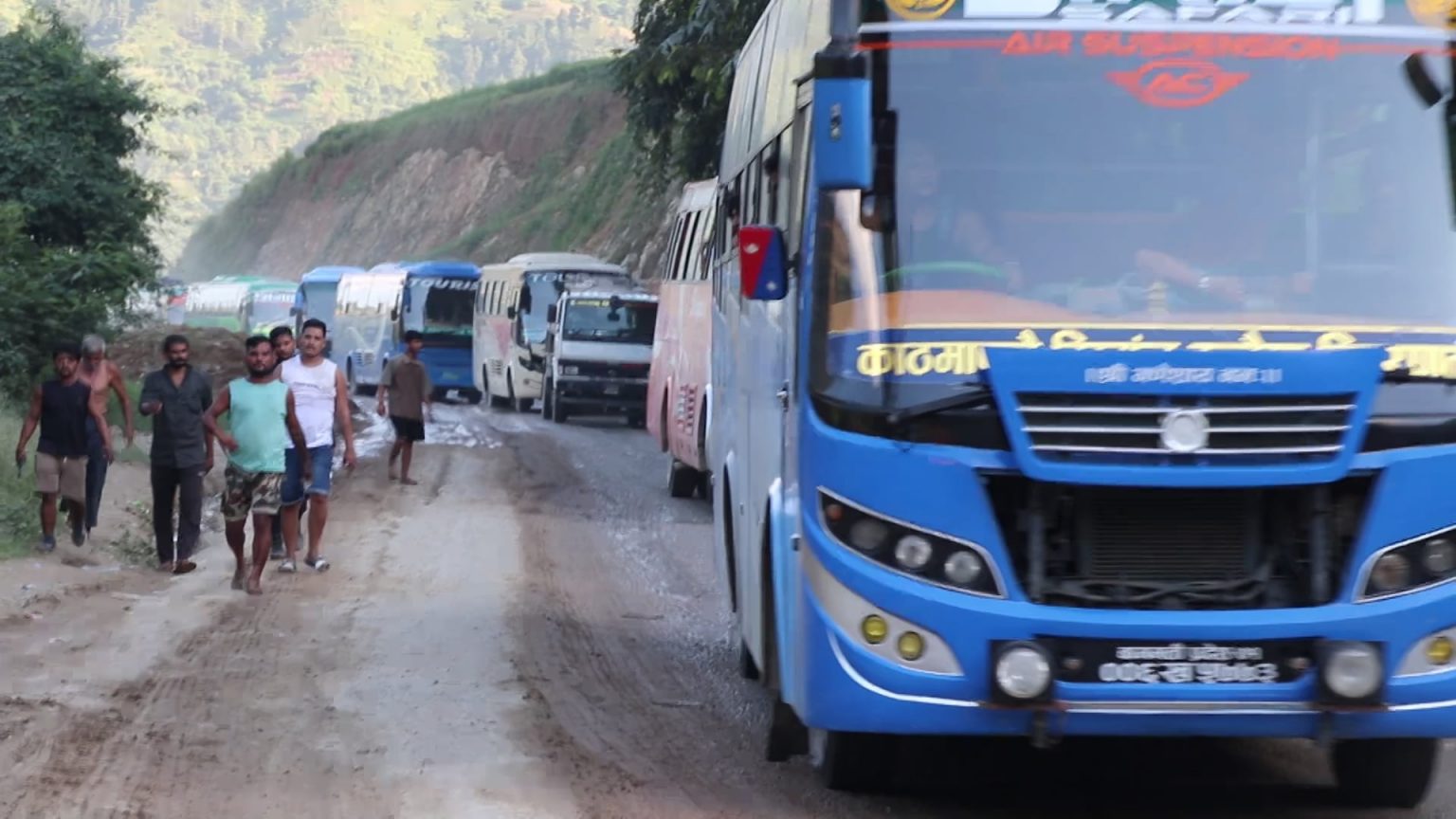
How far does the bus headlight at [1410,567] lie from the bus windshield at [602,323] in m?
27.8

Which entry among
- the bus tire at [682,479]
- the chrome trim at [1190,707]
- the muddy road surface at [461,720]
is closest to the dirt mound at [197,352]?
the bus tire at [682,479]

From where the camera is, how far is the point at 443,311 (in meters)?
44.4

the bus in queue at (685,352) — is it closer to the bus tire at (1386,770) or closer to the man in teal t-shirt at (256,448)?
the man in teal t-shirt at (256,448)

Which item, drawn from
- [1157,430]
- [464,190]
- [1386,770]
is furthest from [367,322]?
[1157,430]

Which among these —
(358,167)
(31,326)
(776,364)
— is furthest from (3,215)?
(358,167)

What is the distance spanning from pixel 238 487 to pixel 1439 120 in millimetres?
8597

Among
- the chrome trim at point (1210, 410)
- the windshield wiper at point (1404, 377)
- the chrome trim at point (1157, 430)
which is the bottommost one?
the chrome trim at point (1157, 430)

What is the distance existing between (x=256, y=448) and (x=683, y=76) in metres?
14.0

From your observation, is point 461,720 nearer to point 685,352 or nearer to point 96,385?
point 96,385

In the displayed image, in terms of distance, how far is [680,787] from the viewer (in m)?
7.46

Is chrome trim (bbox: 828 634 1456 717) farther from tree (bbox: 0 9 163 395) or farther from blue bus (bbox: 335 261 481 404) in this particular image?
blue bus (bbox: 335 261 481 404)

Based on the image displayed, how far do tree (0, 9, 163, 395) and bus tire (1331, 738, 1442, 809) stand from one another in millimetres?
22948

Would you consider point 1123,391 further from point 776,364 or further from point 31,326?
point 31,326

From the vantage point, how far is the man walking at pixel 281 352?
14.5 metres
